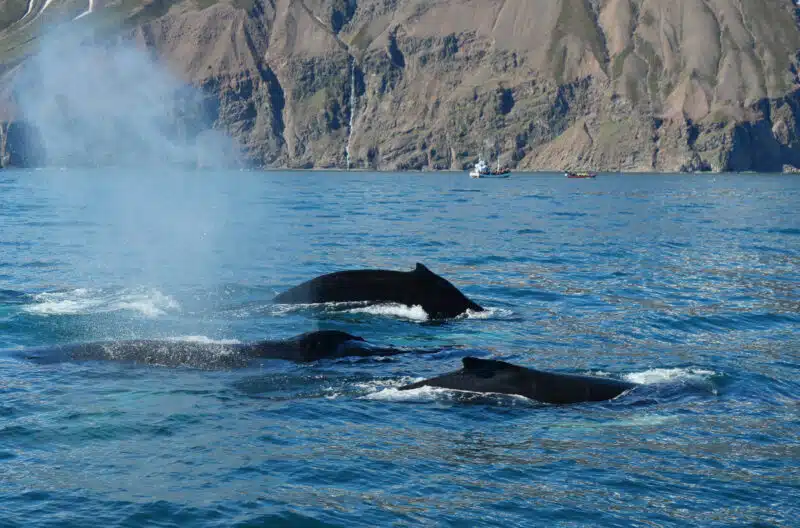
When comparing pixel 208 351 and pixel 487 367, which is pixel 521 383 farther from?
pixel 208 351

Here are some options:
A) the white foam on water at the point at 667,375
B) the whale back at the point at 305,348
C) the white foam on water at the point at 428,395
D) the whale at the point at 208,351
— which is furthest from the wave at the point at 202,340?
the white foam on water at the point at 667,375

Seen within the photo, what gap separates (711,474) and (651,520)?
87.5 inches

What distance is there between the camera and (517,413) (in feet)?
54.0

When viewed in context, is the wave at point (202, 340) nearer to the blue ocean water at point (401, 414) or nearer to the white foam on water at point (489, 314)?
the blue ocean water at point (401, 414)

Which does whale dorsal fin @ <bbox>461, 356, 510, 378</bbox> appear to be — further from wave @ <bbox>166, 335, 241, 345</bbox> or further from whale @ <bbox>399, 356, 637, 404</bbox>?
wave @ <bbox>166, 335, 241, 345</bbox>

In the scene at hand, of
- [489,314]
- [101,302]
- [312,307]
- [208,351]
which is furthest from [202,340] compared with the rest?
[489,314]

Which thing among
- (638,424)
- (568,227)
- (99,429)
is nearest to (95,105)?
(99,429)

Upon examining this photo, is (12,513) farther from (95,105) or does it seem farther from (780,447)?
(95,105)

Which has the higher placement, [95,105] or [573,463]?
[95,105]

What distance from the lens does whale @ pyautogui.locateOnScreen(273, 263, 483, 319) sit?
26.6 meters

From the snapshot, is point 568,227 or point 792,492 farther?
point 568,227

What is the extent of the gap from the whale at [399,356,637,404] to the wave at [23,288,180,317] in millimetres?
11826

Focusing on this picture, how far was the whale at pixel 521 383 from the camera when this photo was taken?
1723cm

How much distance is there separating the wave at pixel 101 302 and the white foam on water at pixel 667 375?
13663 mm
